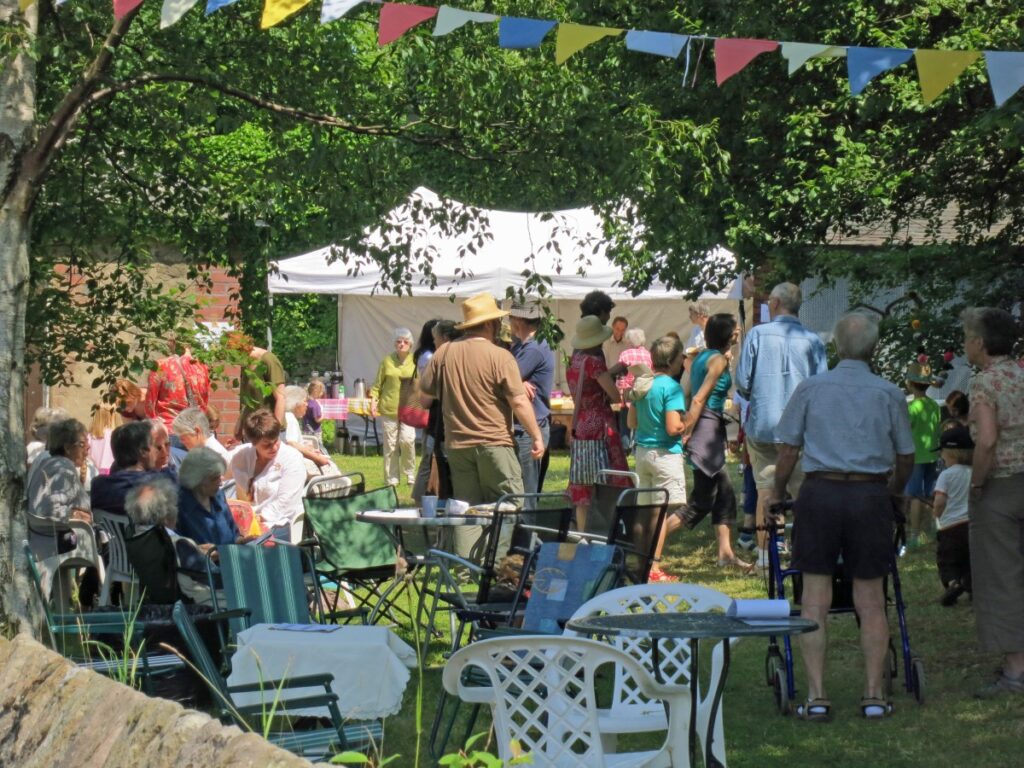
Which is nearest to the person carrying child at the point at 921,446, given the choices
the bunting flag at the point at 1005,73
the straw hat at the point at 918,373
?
the straw hat at the point at 918,373

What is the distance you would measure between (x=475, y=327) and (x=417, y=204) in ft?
3.29

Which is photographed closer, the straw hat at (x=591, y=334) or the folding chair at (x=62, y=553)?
the folding chair at (x=62, y=553)

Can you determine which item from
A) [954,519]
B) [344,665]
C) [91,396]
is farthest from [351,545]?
[91,396]

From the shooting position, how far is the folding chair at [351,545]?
26.6ft

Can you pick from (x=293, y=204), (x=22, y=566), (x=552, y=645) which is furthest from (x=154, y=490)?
(x=552, y=645)

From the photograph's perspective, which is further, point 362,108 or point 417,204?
point 417,204

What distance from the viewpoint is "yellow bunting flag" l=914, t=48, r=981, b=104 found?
600 cm

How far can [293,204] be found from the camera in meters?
8.09

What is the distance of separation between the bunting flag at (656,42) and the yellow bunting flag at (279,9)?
57.2 inches

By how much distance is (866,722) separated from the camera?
6.24 m

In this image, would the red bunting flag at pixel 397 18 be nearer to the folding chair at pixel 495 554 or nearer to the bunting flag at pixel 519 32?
the bunting flag at pixel 519 32

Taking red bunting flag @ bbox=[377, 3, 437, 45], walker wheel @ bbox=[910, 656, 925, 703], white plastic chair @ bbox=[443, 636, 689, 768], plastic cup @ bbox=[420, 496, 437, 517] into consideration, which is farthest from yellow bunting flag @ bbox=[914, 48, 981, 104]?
plastic cup @ bbox=[420, 496, 437, 517]

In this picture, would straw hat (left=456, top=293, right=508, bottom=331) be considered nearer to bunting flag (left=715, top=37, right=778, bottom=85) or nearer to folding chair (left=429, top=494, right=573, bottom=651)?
folding chair (left=429, top=494, right=573, bottom=651)

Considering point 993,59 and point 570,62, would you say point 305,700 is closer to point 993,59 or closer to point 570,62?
point 993,59
